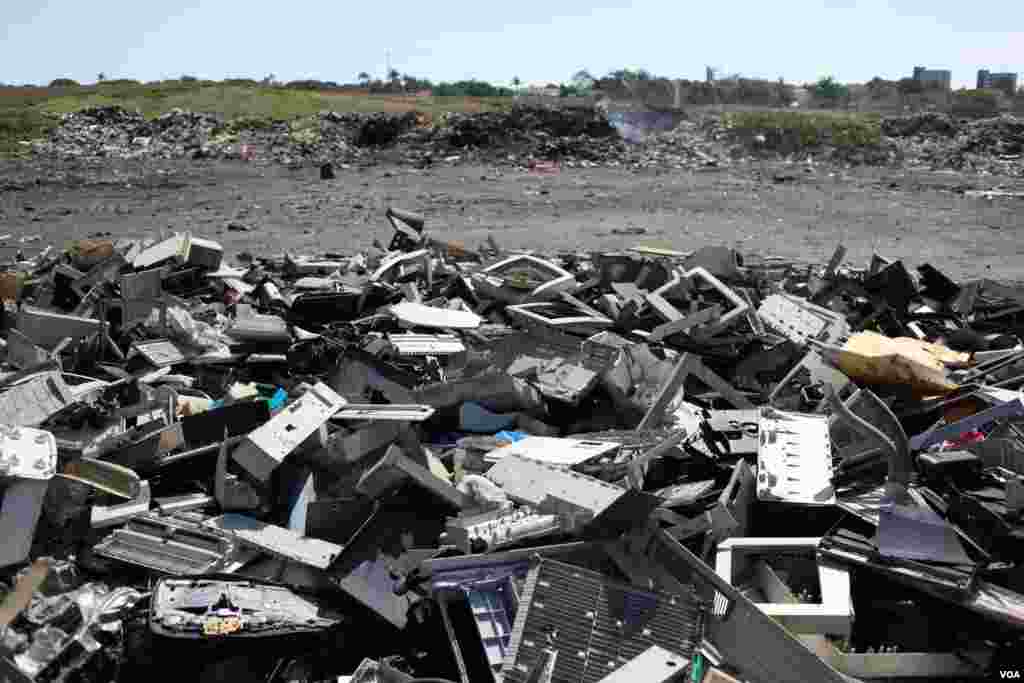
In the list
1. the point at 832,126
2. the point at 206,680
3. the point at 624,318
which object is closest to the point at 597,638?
the point at 206,680

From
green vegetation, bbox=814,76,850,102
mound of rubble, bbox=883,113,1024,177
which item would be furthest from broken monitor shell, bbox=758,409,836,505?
green vegetation, bbox=814,76,850,102

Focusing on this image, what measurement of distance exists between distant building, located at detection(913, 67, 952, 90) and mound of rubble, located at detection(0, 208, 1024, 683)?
4543 centimetres

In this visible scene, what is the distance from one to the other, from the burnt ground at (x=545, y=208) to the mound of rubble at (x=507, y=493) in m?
5.76

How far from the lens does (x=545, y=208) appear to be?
614 inches

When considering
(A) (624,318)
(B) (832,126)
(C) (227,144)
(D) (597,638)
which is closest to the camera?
(D) (597,638)

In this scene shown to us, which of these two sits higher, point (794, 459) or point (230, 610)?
point (794, 459)

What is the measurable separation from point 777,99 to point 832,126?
1794 centimetres

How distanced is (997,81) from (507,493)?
2093 inches

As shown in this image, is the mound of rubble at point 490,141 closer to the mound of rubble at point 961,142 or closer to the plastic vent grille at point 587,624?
the mound of rubble at point 961,142

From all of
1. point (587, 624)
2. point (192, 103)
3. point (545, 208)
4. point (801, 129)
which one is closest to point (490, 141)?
point (801, 129)

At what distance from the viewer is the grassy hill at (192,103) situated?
26.8 metres

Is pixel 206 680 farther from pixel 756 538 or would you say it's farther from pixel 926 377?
pixel 926 377

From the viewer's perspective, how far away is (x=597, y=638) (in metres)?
2.92

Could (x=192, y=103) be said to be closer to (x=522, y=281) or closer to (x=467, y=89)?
(x=467, y=89)
